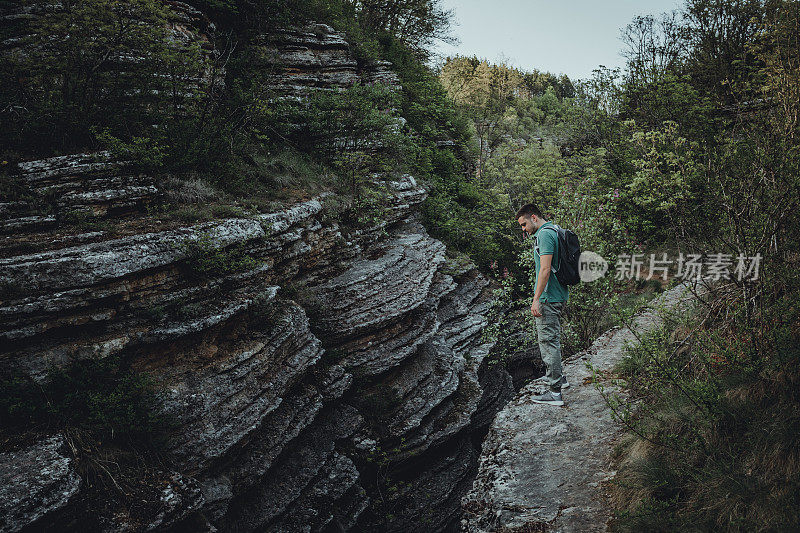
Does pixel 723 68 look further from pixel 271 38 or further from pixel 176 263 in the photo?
pixel 176 263

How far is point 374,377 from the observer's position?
25.5 feet

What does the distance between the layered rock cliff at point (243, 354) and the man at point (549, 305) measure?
3.33 meters

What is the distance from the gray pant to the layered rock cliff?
3.37 m

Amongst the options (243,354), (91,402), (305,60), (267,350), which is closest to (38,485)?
(91,402)

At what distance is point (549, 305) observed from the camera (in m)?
5.04

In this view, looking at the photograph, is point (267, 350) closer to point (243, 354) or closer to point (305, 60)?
Result: point (243, 354)

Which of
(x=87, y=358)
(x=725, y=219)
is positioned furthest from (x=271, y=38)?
(x=725, y=219)

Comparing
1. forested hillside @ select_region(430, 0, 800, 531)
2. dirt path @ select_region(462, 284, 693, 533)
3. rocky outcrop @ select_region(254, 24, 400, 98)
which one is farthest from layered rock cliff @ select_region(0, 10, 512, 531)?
rocky outcrop @ select_region(254, 24, 400, 98)

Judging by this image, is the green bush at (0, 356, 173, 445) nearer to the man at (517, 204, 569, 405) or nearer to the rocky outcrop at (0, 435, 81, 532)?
the rocky outcrop at (0, 435, 81, 532)

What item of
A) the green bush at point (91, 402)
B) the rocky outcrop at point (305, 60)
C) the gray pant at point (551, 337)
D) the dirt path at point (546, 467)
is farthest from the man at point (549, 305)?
the rocky outcrop at point (305, 60)

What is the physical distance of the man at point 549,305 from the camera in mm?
4906

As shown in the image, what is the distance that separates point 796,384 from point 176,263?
6.48m

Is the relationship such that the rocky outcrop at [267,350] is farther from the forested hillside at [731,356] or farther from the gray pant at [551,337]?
the forested hillside at [731,356]

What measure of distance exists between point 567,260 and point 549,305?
1.96 feet
